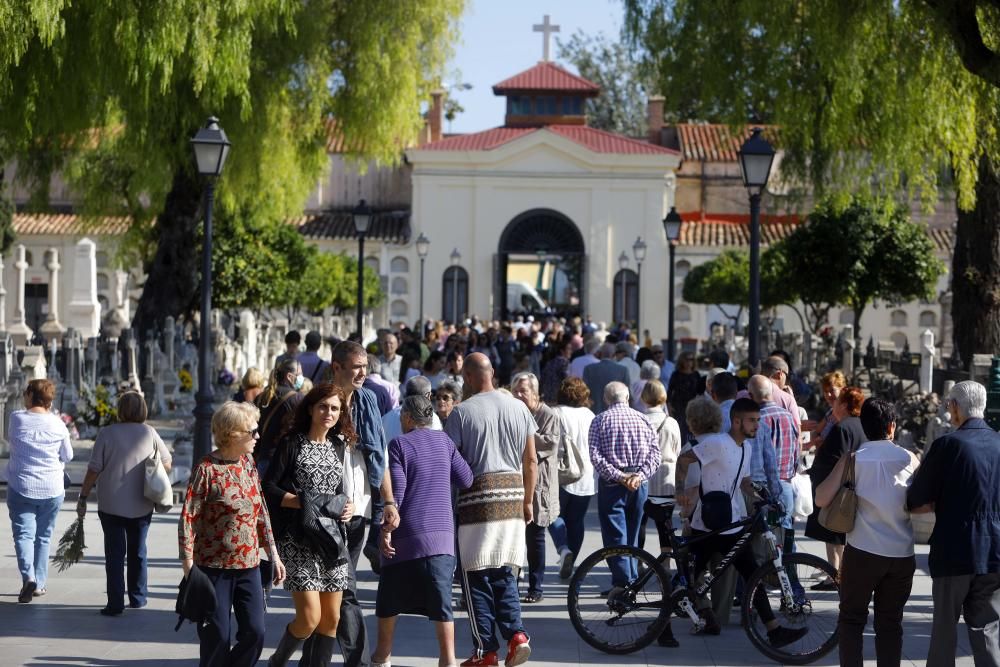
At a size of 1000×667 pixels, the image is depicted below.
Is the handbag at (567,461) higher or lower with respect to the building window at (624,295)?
lower

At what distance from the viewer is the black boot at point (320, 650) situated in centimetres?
712

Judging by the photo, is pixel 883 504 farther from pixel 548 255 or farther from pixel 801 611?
→ pixel 548 255

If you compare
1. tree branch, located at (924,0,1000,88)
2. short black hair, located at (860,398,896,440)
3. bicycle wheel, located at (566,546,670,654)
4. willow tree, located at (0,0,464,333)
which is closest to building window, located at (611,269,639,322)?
willow tree, located at (0,0,464,333)

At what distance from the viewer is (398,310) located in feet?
184

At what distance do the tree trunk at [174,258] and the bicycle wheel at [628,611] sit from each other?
630 inches

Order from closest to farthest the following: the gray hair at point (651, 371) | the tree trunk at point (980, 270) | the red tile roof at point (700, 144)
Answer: the gray hair at point (651, 371) → the tree trunk at point (980, 270) → the red tile roof at point (700, 144)

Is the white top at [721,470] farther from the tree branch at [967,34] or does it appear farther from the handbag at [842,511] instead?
the tree branch at [967,34]

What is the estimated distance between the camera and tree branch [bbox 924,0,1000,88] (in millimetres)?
12047

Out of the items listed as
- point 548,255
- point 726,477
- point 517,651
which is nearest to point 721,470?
point 726,477

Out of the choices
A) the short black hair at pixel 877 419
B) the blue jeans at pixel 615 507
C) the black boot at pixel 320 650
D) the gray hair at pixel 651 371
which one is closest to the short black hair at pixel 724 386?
the blue jeans at pixel 615 507

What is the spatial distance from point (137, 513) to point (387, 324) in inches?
1825

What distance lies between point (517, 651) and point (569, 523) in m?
3.15

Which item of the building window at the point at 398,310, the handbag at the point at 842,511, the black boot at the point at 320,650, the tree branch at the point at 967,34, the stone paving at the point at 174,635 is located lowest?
the stone paving at the point at 174,635

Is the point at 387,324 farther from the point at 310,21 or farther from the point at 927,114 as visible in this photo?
the point at 927,114
